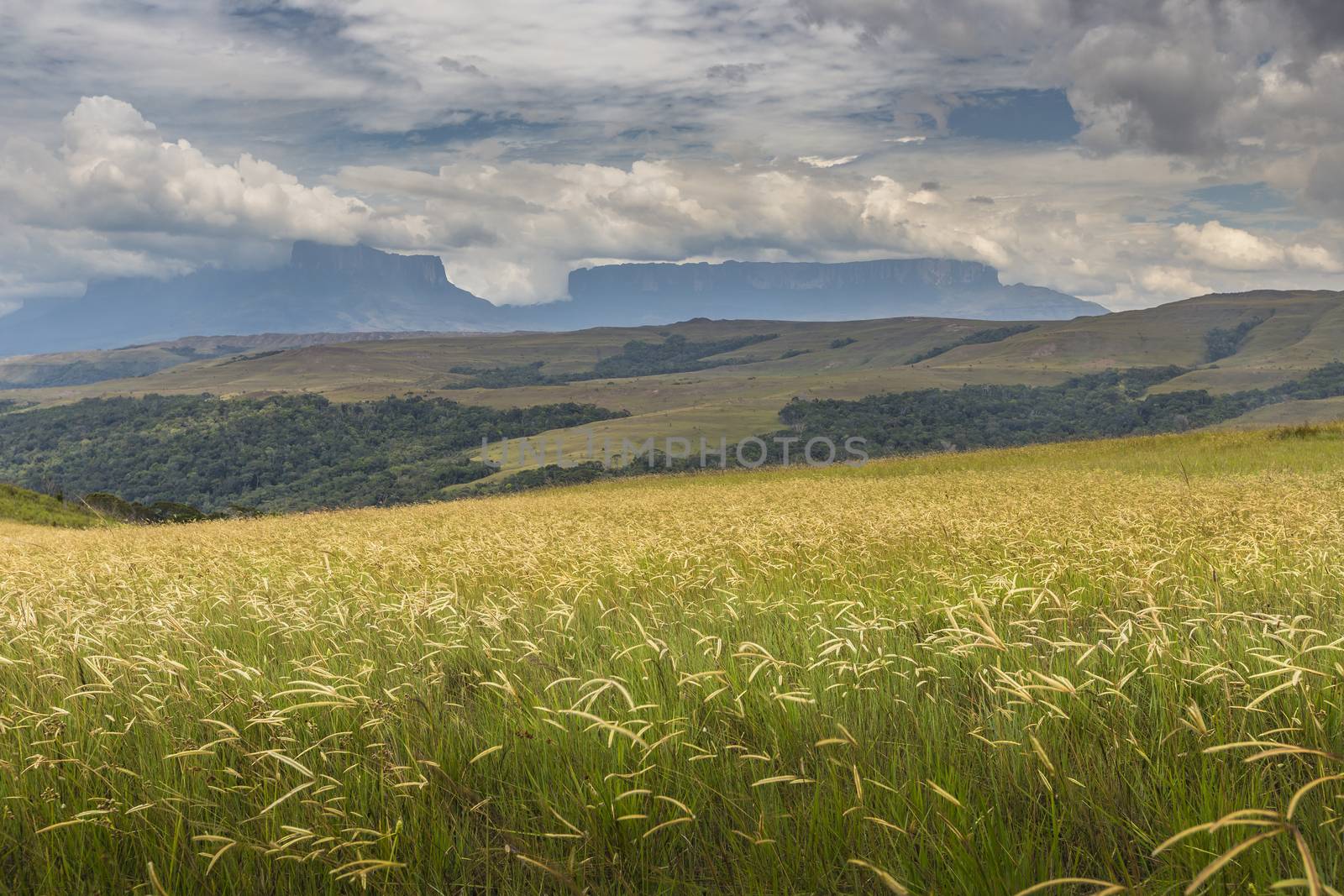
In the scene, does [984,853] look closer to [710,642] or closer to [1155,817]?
[1155,817]

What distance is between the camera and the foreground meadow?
2.65 meters

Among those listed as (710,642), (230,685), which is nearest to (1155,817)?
(710,642)

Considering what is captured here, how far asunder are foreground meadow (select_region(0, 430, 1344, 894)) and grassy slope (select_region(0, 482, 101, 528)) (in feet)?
133

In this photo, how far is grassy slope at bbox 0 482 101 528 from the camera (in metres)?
39.0

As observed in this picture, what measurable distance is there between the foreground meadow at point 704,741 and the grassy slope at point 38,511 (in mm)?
40466

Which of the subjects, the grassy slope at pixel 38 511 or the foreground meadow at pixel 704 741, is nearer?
the foreground meadow at pixel 704 741

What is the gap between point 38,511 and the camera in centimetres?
4156

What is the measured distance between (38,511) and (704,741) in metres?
49.2

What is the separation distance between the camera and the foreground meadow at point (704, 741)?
265 cm

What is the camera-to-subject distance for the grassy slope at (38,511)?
128 ft

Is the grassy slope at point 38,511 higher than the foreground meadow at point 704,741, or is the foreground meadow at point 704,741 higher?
the foreground meadow at point 704,741

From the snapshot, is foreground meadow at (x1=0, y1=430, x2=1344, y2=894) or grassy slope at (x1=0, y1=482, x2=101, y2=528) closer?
foreground meadow at (x1=0, y1=430, x2=1344, y2=894)

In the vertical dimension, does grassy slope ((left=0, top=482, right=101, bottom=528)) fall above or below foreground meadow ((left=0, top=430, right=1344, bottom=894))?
below

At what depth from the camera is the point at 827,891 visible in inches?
101
